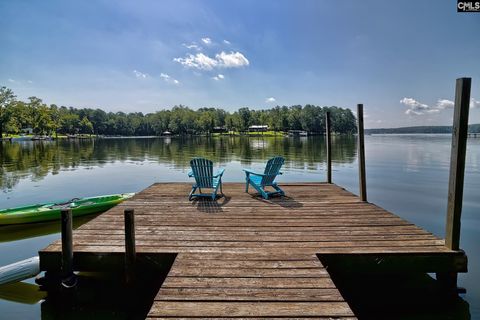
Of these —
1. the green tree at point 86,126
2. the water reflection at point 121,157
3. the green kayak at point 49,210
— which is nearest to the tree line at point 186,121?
the green tree at point 86,126

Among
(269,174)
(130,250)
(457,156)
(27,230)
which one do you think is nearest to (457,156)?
(457,156)

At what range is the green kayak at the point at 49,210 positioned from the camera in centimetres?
843

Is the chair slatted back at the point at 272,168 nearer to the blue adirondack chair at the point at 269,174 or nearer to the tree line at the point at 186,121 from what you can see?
the blue adirondack chair at the point at 269,174

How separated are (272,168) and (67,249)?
484 centimetres

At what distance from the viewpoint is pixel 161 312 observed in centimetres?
274

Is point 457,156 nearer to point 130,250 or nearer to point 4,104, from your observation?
point 130,250

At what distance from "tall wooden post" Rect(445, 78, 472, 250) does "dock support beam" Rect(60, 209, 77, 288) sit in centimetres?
541

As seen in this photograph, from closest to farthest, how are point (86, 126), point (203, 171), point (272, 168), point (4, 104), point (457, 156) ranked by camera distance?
point (457, 156)
point (203, 171)
point (272, 168)
point (4, 104)
point (86, 126)

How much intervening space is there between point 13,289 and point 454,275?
7342mm

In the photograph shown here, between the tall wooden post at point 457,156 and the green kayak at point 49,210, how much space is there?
30.2ft

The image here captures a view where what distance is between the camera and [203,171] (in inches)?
286

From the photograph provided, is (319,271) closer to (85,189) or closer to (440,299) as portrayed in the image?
(440,299)

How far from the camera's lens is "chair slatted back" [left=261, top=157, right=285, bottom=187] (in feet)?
24.4

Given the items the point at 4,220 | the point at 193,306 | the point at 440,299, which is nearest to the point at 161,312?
the point at 193,306
